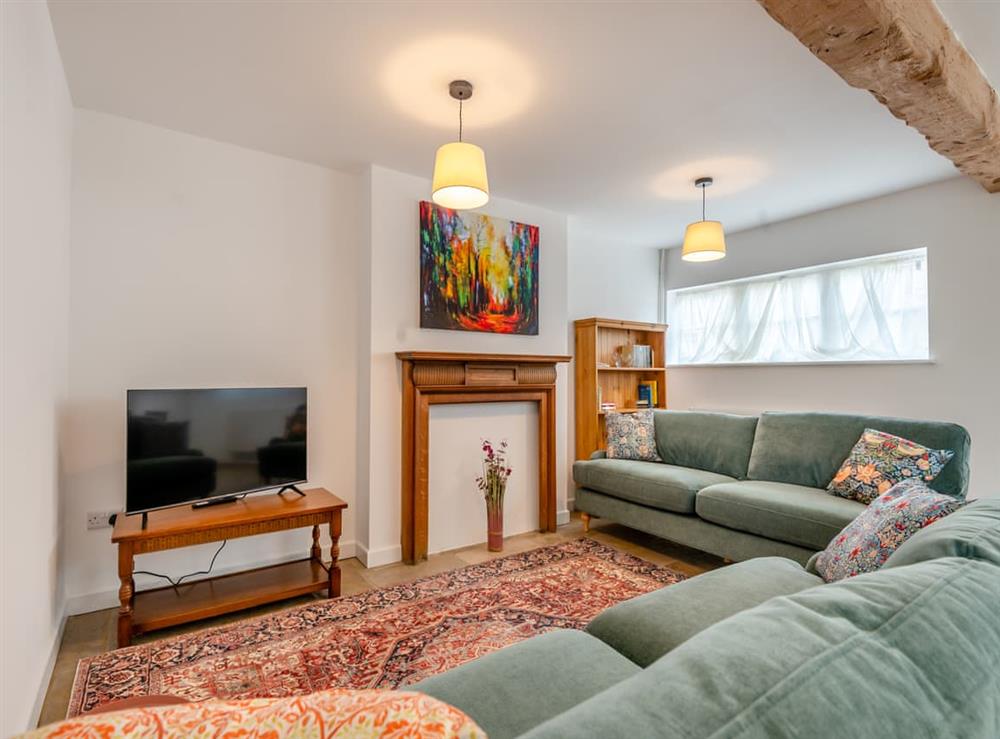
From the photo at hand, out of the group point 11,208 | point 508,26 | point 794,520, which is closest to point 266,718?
point 11,208

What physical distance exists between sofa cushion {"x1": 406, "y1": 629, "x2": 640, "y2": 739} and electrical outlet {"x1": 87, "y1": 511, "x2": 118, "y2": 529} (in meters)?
2.31

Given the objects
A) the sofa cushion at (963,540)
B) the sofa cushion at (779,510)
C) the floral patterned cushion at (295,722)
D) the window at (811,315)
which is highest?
the window at (811,315)

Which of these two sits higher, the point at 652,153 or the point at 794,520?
the point at 652,153

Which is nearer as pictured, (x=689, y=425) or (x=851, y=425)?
(x=851, y=425)

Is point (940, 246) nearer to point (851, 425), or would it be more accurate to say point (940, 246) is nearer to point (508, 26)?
point (851, 425)

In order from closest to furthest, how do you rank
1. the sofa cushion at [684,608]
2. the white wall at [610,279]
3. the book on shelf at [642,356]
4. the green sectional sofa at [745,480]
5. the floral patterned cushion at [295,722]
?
the floral patterned cushion at [295,722] → the sofa cushion at [684,608] → the green sectional sofa at [745,480] → the white wall at [610,279] → the book on shelf at [642,356]

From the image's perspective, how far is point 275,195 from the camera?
321 centimetres

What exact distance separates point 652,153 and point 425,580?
2.95m

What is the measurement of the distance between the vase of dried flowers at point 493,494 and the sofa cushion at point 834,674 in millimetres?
2964

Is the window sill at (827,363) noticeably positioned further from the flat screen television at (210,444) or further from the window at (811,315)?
the flat screen television at (210,444)

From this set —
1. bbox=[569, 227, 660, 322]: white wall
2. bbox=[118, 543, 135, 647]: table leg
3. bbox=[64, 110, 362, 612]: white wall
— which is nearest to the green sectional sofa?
bbox=[569, 227, 660, 322]: white wall

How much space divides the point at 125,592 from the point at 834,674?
270 cm

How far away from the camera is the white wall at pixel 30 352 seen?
4.89ft

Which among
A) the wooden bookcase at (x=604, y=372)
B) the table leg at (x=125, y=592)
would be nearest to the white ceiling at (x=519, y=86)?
the wooden bookcase at (x=604, y=372)
